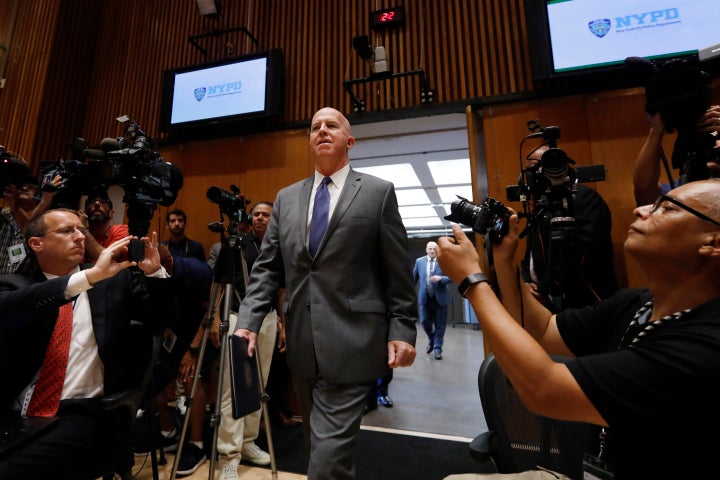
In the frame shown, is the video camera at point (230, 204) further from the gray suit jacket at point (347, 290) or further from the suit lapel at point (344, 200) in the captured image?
the suit lapel at point (344, 200)

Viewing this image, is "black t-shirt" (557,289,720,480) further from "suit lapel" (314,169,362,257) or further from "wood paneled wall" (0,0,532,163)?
"wood paneled wall" (0,0,532,163)

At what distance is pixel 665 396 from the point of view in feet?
2.25

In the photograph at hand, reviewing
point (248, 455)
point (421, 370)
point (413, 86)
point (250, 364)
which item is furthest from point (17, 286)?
point (421, 370)

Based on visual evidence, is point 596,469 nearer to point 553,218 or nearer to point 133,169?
point 553,218

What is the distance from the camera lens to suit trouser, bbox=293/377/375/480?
1230 millimetres

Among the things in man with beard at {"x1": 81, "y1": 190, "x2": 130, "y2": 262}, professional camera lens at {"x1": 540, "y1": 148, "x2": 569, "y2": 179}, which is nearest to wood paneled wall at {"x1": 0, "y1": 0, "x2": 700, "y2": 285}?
man with beard at {"x1": 81, "y1": 190, "x2": 130, "y2": 262}

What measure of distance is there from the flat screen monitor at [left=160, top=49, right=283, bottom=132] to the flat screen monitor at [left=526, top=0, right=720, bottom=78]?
2.56m

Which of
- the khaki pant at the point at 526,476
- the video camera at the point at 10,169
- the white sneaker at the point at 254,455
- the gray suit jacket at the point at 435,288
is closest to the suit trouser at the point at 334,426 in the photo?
the khaki pant at the point at 526,476

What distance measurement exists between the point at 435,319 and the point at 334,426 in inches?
200

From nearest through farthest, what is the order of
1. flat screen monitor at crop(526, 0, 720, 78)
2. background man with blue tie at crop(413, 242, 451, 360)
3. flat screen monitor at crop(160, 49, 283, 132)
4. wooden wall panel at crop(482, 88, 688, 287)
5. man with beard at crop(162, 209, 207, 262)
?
flat screen monitor at crop(526, 0, 720, 78) < wooden wall panel at crop(482, 88, 688, 287) < man with beard at crop(162, 209, 207, 262) < flat screen monitor at crop(160, 49, 283, 132) < background man with blue tie at crop(413, 242, 451, 360)

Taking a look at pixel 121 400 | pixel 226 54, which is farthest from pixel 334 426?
pixel 226 54

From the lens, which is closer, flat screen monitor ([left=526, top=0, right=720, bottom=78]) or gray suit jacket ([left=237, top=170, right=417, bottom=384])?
gray suit jacket ([left=237, top=170, right=417, bottom=384])

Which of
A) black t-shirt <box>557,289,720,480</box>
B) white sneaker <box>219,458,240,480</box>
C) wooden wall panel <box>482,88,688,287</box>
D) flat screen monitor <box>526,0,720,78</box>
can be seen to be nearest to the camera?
black t-shirt <box>557,289,720,480</box>

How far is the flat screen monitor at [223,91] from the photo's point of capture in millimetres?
4141
